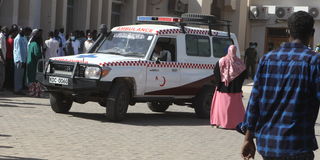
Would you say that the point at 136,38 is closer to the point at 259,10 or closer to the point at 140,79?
the point at 140,79

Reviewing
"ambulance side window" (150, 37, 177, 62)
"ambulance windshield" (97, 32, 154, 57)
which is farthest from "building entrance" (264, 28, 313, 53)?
"ambulance windshield" (97, 32, 154, 57)

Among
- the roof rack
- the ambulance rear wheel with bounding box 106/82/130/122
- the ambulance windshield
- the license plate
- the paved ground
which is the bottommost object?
the paved ground

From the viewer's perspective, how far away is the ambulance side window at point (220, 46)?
16.1 meters

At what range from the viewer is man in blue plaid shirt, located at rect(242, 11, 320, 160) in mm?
4789

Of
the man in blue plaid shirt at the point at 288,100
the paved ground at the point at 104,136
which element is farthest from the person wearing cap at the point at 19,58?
the man in blue plaid shirt at the point at 288,100

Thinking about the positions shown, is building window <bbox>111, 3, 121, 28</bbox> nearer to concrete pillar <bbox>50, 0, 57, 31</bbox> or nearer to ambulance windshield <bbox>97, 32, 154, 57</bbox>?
concrete pillar <bbox>50, 0, 57, 31</bbox>

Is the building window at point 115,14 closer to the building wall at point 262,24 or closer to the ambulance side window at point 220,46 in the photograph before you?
the building wall at point 262,24

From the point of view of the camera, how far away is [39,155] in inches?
350

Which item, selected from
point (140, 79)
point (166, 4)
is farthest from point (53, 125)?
point (166, 4)

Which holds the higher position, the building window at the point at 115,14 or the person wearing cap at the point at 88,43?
the building window at the point at 115,14

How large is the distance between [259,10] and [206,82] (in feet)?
94.2

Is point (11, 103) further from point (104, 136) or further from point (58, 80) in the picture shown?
point (104, 136)

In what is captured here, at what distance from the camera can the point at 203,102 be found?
50.6ft

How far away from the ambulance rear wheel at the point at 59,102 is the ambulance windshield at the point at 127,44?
123 cm
